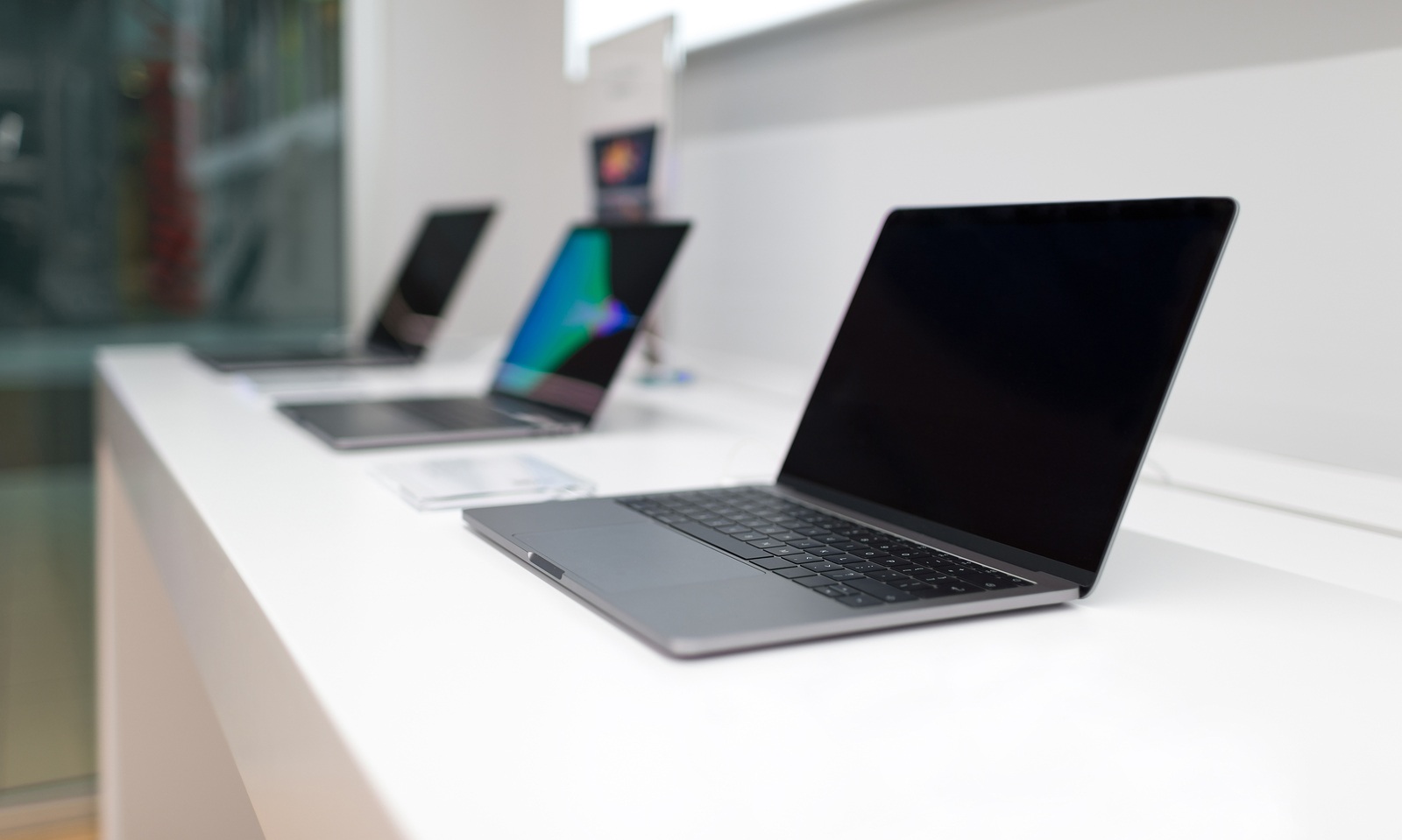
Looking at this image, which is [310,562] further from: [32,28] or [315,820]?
[32,28]

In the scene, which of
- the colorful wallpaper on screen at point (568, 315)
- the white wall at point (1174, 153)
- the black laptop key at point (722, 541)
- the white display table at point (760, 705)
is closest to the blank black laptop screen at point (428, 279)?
the colorful wallpaper on screen at point (568, 315)

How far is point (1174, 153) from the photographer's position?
3.61ft

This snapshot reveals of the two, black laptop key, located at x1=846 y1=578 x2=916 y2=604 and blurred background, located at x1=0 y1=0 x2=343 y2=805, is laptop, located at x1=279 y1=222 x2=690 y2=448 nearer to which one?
black laptop key, located at x1=846 y1=578 x2=916 y2=604

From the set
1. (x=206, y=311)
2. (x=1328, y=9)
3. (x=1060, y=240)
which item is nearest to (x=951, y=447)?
(x=1060, y=240)

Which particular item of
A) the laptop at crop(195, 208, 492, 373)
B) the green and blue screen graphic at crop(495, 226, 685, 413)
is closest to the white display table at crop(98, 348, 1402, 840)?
the green and blue screen graphic at crop(495, 226, 685, 413)

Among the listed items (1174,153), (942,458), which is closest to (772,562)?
(942,458)

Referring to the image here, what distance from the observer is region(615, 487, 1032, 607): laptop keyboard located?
2.04ft

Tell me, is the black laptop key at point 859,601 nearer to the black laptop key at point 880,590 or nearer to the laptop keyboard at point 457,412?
the black laptop key at point 880,590

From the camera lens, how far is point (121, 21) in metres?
2.23

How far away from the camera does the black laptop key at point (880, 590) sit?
1.96 feet

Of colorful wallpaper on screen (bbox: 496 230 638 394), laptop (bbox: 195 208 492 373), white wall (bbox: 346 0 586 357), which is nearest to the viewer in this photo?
colorful wallpaper on screen (bbox: 496 230 638 394)

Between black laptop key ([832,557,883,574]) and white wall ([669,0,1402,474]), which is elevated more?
white wall ([669,0,1402,474])

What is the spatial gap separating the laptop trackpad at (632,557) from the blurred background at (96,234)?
1.82 m

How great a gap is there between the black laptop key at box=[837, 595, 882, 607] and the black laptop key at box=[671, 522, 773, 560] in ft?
0.29
